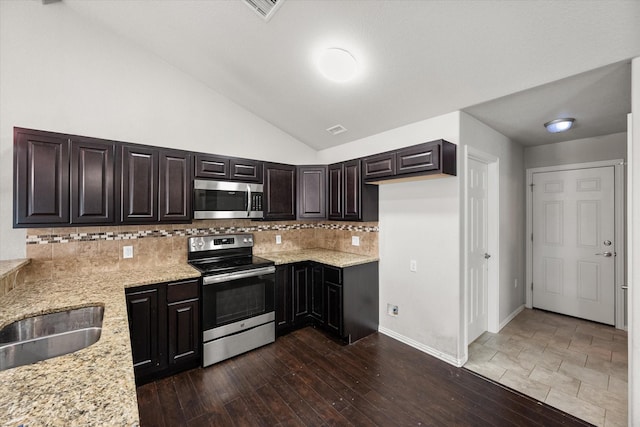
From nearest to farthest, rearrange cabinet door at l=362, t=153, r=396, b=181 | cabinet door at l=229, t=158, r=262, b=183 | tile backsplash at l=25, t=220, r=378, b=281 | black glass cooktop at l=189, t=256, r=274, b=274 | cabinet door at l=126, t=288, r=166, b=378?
cabinet door at l=126, t=288, r=166, b=378 → tile backsplash at l=25, t=220, r=378, b=281 → black glass cooktop at l=189, t=256, r=274, b=274 → cabinet door at l=362, t=153, r=396, b=181 → cabinet door at l=229, t=158, r=262, b=183

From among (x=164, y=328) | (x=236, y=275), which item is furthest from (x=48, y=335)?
(x=236, y=275)

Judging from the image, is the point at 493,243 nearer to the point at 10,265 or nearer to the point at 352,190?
the point at 352,190

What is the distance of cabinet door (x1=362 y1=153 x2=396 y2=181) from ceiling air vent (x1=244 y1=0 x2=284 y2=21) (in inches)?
65.5

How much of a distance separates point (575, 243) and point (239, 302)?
4.60m

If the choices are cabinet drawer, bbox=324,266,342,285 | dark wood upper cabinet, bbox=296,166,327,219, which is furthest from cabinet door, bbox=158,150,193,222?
cabinet drawer, bbox=324,266,342,285

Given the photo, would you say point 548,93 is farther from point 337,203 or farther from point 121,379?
point 121,379

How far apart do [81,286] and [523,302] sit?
18.3 feet

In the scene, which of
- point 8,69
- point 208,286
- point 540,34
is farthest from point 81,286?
point 540,34

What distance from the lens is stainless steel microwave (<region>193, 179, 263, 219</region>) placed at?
291 cm

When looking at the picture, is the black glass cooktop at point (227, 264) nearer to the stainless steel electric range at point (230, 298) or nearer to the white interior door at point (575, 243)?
the stainless steel electric range at point (230, 298)

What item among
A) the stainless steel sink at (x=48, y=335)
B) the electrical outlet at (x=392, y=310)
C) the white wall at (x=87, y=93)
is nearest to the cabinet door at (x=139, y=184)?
the white wall at (x=87, y=93)

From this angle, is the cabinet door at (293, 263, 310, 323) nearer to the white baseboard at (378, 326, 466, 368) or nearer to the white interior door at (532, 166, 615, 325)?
the white baseboard at (378, 326, 466, 368)

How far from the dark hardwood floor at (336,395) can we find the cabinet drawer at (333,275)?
772 millimetres

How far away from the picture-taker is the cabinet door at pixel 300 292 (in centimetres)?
337
